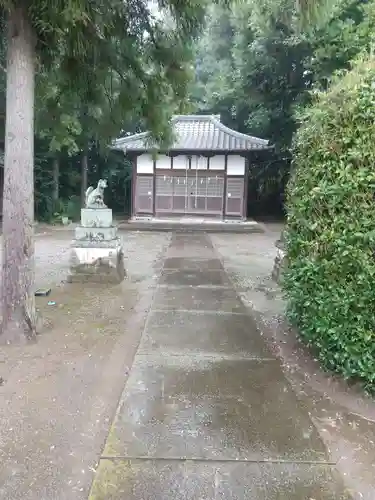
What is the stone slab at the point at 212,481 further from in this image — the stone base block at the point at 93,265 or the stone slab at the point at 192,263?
the stone slab at the point at 192,263

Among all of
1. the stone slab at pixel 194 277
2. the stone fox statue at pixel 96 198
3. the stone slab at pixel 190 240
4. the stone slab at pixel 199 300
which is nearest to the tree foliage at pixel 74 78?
the stone fox statue at pixel 96 198

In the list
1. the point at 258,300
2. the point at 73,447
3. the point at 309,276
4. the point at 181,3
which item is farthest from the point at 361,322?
the point at 181,3

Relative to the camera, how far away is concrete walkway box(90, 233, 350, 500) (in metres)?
2.08

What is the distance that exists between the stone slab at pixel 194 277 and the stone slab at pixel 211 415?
3.19 metres

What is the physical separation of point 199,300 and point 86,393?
280 centimetres

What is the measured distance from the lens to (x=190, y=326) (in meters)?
4.61

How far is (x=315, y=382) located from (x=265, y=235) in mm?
11823

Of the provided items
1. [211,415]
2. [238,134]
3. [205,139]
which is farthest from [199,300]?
[238,134]

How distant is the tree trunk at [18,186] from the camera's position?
391cm

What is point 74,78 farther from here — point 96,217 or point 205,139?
point 205,139

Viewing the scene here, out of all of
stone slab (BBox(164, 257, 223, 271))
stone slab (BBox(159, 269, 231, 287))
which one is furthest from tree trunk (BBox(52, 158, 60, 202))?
stone slab (BBox(159, 269, 231, 287))

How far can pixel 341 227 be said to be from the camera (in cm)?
292

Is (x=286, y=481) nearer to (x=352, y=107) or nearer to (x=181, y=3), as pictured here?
(x=352, y=107)

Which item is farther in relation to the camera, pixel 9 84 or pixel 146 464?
pixel 9 84
